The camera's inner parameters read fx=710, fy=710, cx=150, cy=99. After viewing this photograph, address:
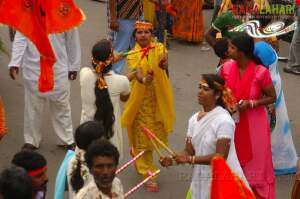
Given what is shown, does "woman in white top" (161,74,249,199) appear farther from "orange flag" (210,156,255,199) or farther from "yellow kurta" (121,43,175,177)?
"yellow kurta" (121,43,175,177)

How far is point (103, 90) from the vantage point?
5.65 meters

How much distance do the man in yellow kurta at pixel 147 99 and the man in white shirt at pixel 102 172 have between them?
226cm

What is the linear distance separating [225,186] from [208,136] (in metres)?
0.71

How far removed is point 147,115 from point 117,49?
2.71 metres

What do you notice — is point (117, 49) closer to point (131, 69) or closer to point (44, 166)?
point (131, 69)

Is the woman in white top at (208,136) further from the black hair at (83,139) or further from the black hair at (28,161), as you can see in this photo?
the black hair at (28,161)

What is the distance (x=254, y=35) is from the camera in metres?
7.00

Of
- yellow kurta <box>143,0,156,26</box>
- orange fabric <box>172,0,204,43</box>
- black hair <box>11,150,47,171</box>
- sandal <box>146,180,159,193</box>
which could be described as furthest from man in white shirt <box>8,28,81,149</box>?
orange fabric <box>172,0,204,43</box>

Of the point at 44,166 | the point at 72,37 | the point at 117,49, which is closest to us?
the point at 44,166

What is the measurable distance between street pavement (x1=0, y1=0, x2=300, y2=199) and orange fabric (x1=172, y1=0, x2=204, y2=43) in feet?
0.62

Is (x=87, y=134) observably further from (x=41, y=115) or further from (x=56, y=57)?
(x=41, y=115)

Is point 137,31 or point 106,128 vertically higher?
point 137,31

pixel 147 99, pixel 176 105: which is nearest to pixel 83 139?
pixel 147 99

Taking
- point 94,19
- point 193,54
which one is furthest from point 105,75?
point 94,19
